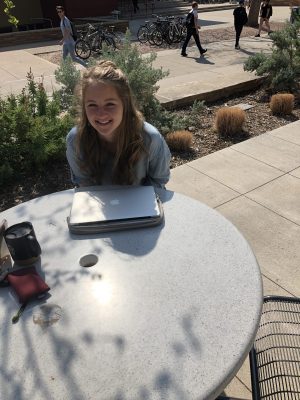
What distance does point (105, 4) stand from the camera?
65.0 ft

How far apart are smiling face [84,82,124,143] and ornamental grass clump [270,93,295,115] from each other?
5.14 meters

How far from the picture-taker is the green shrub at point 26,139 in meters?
4.30

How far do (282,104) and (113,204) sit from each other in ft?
17.6

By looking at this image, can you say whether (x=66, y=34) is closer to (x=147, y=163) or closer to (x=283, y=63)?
(x=283, y=63)

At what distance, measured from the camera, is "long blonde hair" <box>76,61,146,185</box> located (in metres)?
2.10

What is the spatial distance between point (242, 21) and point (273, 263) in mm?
12193

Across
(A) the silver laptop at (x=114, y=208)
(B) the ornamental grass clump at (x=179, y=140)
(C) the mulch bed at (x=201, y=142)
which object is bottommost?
(C) the mulch bed at (x=201, y=142)

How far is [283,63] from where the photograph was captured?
7445mm

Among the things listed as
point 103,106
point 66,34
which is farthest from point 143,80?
point 66,34

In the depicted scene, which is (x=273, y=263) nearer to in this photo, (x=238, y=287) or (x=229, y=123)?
(x=238, y=287)

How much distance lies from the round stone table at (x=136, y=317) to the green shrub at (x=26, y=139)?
2556 mm

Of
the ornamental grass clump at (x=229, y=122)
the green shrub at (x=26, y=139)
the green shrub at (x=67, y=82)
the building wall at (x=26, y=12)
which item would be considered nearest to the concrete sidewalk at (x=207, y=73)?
the ornamental grass clump at (x=229, y=122)

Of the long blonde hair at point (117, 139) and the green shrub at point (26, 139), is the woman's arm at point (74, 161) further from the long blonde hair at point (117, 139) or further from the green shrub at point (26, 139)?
the green shrub at point (26, 139)

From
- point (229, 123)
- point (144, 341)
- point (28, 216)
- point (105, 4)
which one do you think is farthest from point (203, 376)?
point (105, 4)
